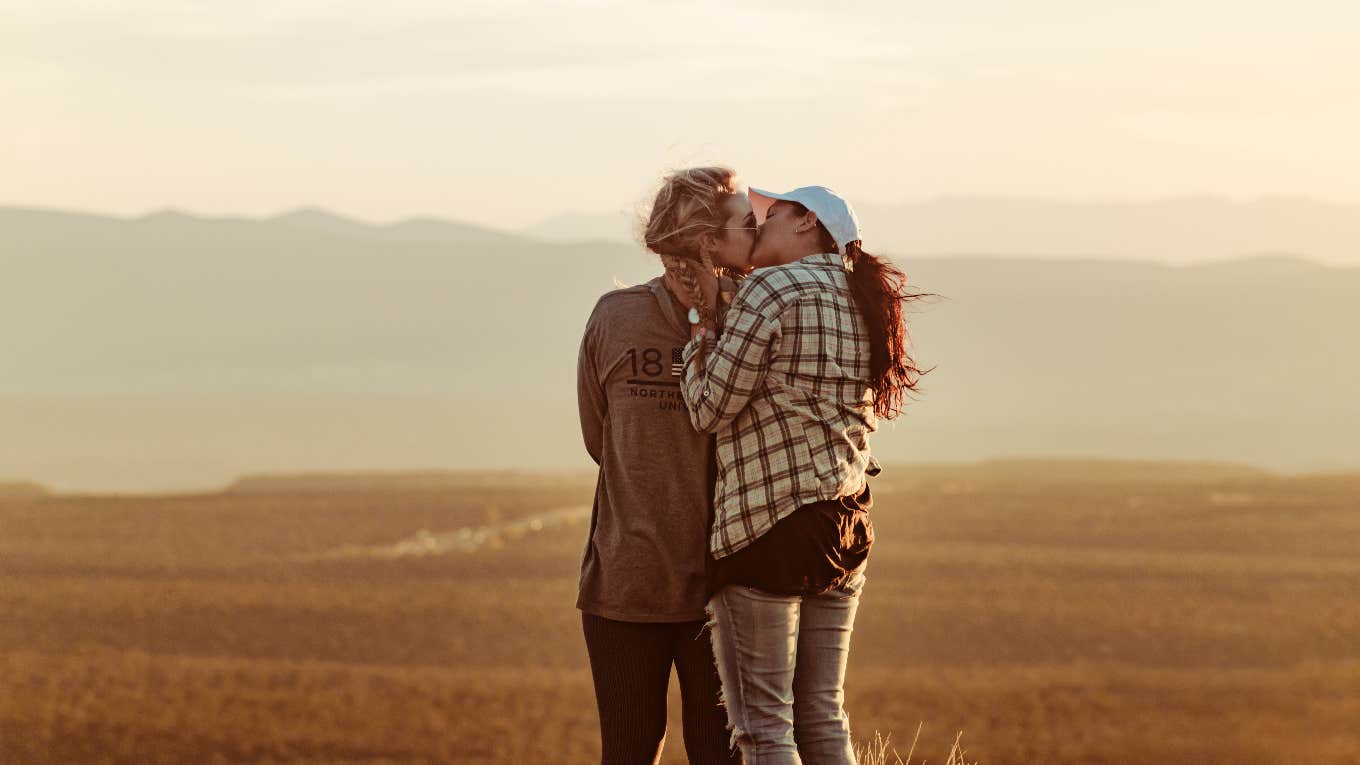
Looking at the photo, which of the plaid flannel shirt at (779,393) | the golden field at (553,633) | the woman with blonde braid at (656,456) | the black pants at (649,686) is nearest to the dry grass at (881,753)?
the black pants at (649,686)

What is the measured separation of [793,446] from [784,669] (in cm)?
45

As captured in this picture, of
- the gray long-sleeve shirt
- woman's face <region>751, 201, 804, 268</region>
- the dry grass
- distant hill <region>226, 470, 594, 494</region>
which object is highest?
woman's face <region>751, 201, 804, 268</region>

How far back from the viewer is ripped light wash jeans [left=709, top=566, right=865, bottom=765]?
2889mm

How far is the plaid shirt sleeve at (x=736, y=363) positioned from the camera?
2805 millimetres

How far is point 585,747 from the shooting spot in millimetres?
38469

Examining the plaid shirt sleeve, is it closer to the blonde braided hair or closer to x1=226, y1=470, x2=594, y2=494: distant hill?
the blonde braided hair

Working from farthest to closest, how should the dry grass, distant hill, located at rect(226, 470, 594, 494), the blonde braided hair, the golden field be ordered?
distant hill, located at rect(226, 470, 594, 494)
the golden field
the dry grass
the blonde braided hair

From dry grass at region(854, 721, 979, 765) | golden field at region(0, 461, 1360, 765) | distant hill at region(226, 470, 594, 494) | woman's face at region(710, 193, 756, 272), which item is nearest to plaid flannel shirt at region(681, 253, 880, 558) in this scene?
woman's face at region(710, 193, 756, 272)

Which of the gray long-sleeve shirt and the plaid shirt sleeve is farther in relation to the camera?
the gray long-sleeve shirt

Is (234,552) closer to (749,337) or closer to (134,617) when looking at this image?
(134,617)

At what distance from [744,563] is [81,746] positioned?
35.9 m

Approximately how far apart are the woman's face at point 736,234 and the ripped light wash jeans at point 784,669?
26.4 inches

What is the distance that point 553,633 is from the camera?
162ft

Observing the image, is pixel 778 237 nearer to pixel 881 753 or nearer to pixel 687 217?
pixel 687 217
